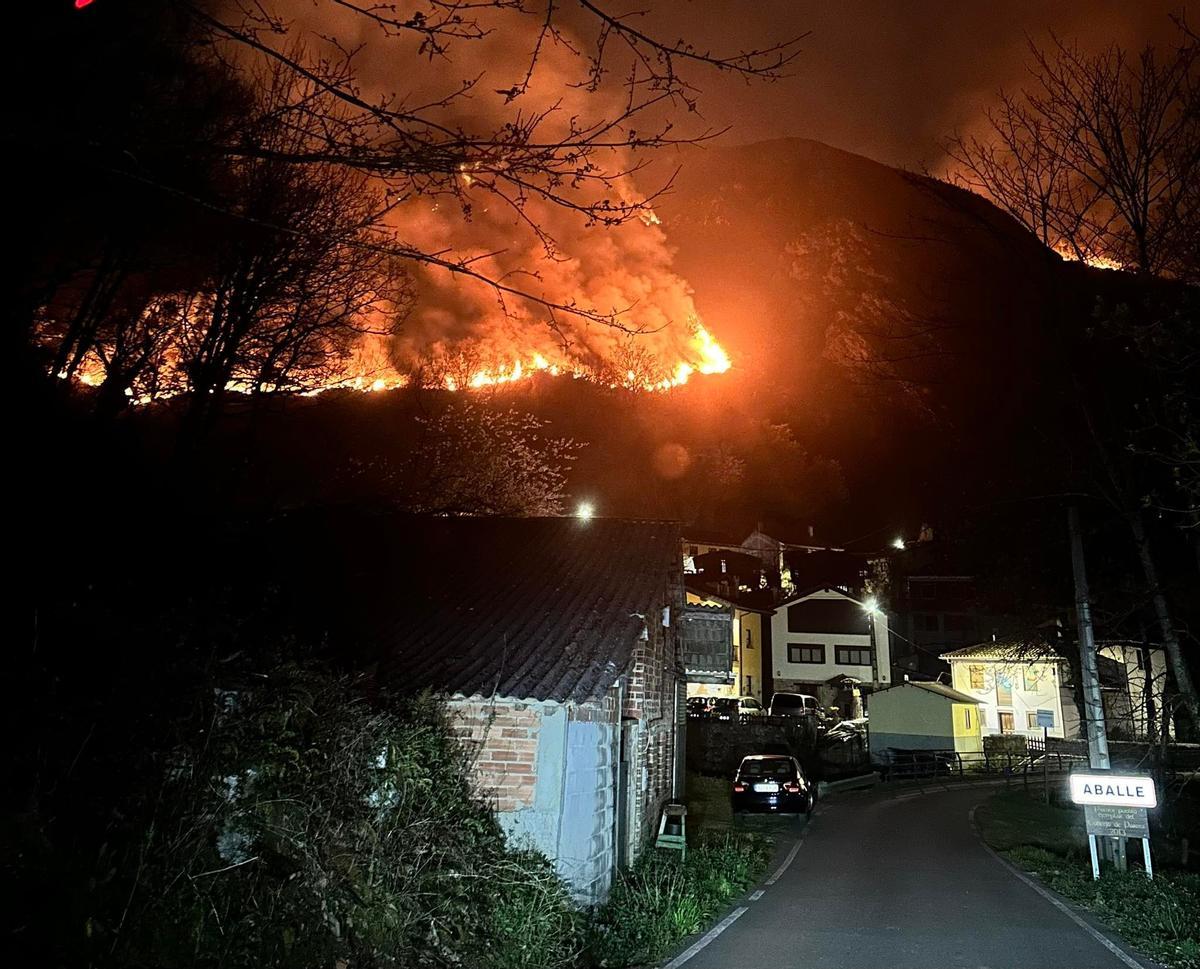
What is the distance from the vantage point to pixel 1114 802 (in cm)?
1151

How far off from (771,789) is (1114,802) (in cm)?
877

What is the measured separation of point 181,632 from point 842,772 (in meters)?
31.3

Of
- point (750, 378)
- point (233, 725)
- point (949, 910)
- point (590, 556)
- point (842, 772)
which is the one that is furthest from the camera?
point (750, 378)

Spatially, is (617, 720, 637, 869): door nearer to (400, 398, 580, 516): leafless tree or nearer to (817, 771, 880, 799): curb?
(400, 398, 580, 516): leafless tree

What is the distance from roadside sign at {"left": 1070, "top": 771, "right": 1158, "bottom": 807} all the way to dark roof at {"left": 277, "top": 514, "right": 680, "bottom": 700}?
7621 millimetres

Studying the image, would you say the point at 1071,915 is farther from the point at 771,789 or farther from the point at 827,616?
the point at 827,616

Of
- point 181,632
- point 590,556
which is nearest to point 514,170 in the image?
point 181,632

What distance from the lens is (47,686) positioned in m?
4.50

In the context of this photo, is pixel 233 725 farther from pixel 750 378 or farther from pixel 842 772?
pixel 750 378

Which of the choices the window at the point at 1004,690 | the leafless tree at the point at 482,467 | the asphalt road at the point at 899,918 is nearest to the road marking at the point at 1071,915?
the asphalt road at the point at 899,918

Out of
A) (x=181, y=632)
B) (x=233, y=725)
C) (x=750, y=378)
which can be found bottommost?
(x=233, y=725)

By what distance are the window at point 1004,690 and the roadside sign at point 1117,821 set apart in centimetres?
3369

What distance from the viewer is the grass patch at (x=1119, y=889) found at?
27.4 feet

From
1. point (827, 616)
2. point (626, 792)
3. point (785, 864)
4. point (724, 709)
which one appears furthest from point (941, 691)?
point (626, 792)
